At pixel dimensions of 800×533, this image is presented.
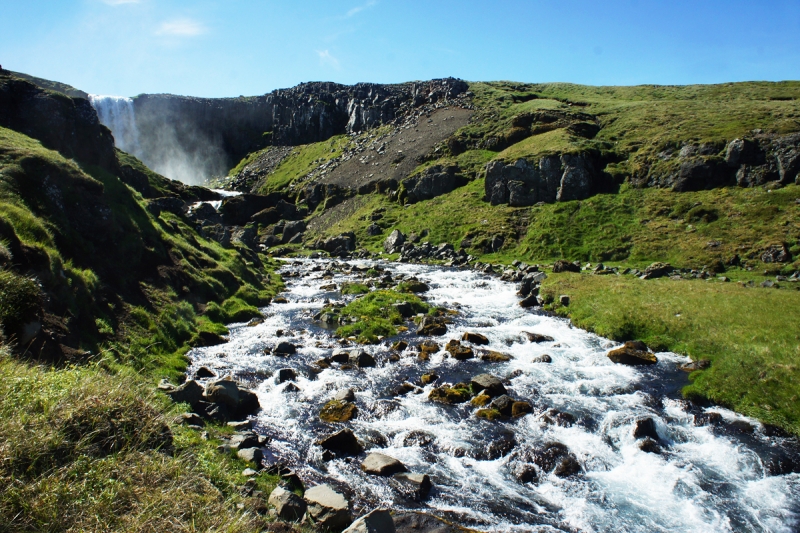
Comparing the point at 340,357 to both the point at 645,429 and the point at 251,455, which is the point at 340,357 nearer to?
the point at 251,455

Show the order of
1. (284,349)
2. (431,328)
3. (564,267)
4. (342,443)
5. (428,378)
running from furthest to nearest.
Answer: (564,267), (431,328), (284,349), (428,378), (342,443)

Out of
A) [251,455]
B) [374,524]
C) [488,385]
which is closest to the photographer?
[374,524]

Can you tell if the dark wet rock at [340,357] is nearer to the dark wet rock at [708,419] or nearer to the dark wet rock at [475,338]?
the dark wet rock at [475,338]

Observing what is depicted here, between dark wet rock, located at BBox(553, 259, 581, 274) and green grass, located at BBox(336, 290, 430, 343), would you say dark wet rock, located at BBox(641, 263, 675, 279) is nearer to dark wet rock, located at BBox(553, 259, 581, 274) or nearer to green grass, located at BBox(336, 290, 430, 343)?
dark wet rock, located at BBox(553, 259, 581, 274)

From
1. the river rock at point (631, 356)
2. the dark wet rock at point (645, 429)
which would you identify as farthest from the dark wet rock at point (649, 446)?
the river rock at point (631, 356)

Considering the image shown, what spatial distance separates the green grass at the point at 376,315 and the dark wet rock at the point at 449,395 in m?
8.10

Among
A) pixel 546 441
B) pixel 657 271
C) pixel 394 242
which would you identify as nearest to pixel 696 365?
pixel 546 441

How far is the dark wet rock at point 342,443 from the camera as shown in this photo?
14406mm

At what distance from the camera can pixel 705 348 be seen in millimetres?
21422

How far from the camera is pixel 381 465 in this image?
520 inches

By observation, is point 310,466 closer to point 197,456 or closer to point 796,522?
point 197,456

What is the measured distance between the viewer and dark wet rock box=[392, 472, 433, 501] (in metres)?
12.2

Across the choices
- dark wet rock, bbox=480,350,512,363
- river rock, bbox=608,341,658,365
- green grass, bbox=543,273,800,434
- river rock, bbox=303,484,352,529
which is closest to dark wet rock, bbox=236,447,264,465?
river rock, bbox=303,484,352,529

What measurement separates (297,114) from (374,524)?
188185 millimetres
